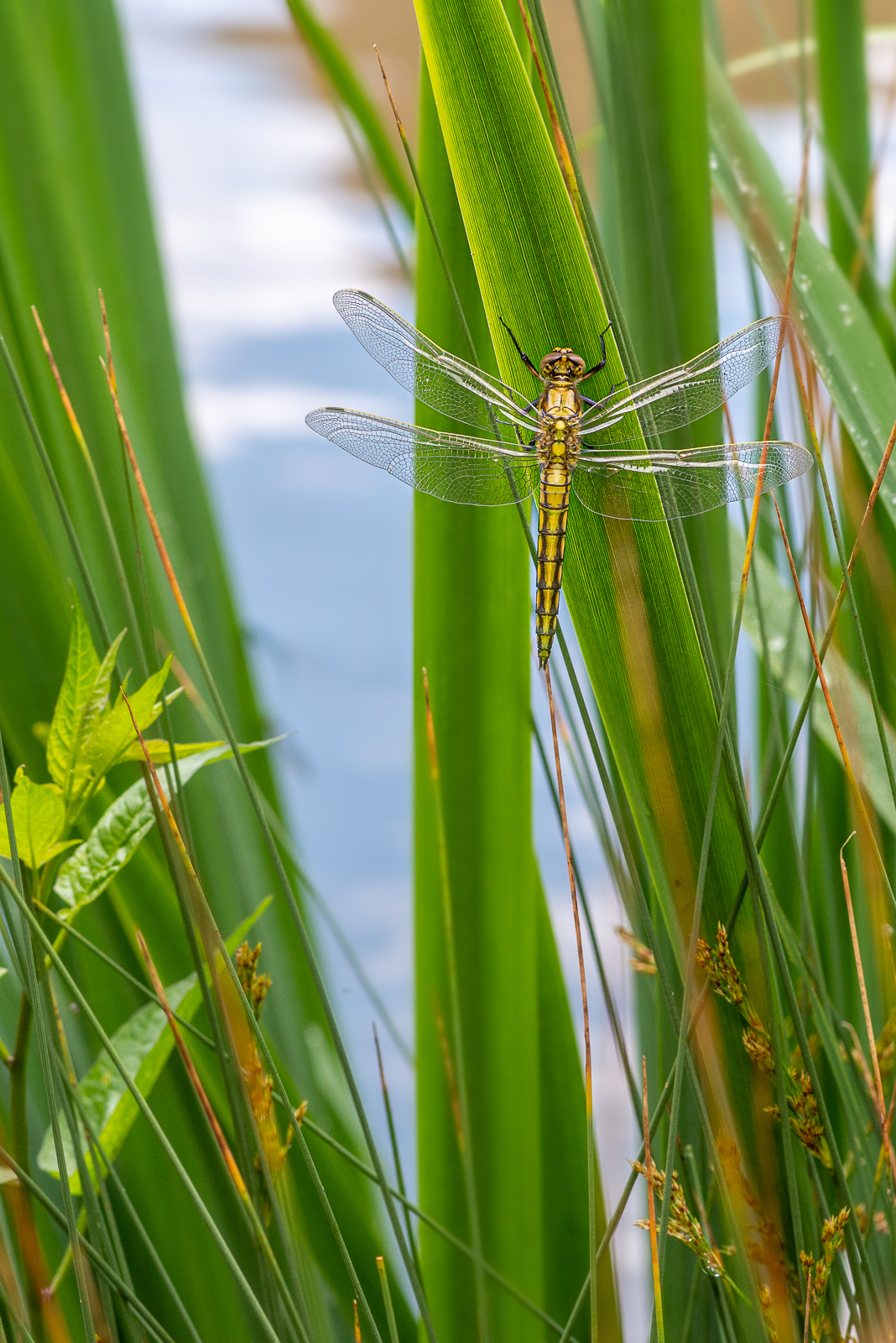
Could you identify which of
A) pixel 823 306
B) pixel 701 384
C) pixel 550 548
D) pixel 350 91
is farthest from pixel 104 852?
pixel 350 91

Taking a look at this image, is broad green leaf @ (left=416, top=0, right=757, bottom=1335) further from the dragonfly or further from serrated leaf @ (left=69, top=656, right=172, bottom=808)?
serrated leaf @ (left=69, top=656, right=172, bottom=808)

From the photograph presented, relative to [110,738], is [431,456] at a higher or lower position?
higher

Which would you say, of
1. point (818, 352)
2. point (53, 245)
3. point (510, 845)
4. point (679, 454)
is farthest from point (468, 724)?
point (53, 245)

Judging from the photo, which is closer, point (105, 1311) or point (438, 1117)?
point (105, 1311)

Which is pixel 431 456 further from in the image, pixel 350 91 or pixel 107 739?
pixel 350 91

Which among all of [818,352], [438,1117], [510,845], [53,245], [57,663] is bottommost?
[438,1117]

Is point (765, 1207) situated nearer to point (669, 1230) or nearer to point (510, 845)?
point (669, 1230)

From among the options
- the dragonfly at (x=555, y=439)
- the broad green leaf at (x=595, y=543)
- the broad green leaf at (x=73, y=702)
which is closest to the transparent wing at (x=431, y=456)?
the dragonfly at (x=555, y=439)
